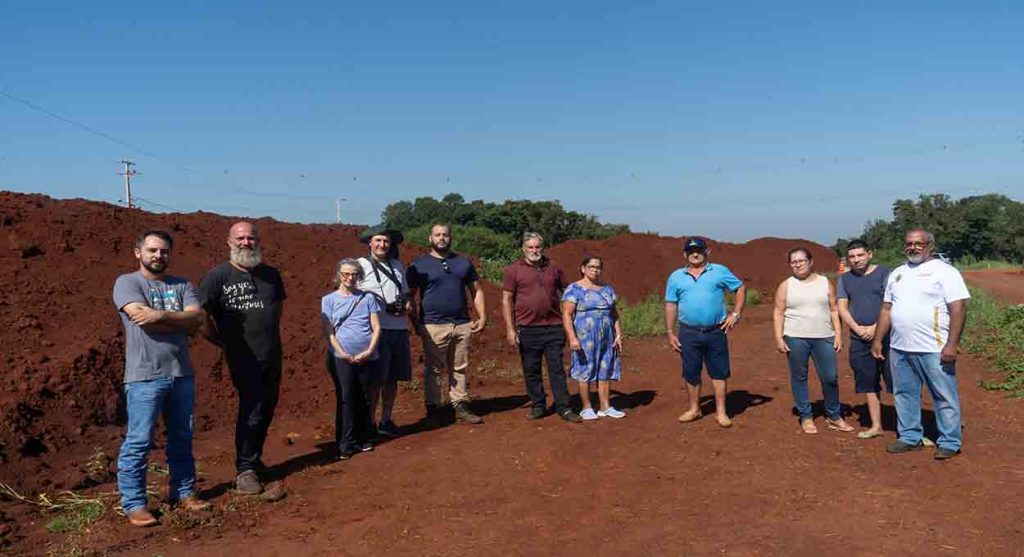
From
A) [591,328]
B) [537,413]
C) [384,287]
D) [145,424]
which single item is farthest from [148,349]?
[591,328]

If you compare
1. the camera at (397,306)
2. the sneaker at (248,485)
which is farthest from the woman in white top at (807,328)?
the sneaker at (248,485)

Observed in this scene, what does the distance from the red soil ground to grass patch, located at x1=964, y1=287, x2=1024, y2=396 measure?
0.29 m

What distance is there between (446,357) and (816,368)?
10.7 feet

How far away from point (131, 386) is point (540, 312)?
3.42 meters

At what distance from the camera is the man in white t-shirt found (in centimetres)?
519

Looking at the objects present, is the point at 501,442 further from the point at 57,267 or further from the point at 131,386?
the point at 57,267

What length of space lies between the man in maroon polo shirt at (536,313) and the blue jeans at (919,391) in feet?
8.77

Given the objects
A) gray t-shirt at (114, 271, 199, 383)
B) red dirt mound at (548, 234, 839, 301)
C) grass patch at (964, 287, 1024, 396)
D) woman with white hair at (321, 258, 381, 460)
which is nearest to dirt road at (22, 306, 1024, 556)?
woman with white hair at (321, 258, 381, 460)

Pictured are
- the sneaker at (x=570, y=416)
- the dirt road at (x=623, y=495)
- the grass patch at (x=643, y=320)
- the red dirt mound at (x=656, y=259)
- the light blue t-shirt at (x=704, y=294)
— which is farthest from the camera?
the red dirt mound at (x=656, y=259)

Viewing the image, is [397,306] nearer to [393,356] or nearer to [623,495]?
[393,356]

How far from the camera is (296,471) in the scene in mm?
5547

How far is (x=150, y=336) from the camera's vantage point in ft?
14.2

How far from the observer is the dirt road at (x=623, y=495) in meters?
4.00

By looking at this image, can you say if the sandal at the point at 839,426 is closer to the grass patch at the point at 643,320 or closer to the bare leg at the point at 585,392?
the bare leg at the point at 585,392
